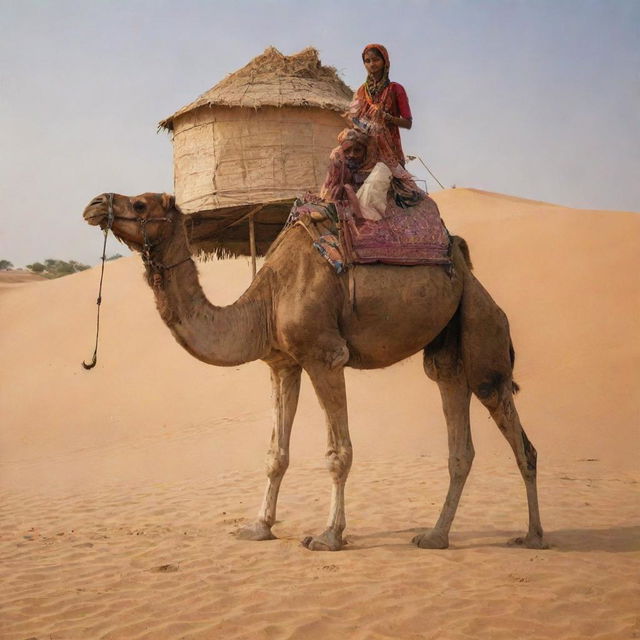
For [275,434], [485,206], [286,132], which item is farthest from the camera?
[485,206]

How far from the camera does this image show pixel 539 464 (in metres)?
10.8

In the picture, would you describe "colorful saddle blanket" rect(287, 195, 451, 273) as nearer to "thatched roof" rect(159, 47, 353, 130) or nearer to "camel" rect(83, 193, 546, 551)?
"camel" rect(83, 193, 546, 551)

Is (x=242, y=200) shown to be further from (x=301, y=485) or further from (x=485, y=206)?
(x=485, y=206)

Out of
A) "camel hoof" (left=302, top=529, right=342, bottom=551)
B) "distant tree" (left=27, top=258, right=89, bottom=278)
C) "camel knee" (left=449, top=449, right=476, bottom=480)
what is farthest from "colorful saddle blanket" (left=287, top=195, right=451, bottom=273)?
"distant tree" (left=27, top=258, right=89, bottom=278)

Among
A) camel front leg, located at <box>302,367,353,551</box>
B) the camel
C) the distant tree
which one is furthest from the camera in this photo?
the distant tree

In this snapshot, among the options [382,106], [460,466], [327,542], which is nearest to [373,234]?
[382,106]

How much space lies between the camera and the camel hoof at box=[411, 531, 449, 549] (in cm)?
627

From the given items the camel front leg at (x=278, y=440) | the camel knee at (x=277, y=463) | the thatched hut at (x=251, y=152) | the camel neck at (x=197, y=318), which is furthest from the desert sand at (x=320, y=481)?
the thatched hut at (x=251, y=152)

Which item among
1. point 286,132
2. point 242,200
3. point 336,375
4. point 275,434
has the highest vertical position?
point 286,132

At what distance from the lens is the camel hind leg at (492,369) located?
6.66 m

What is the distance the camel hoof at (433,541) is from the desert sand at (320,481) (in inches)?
7.5

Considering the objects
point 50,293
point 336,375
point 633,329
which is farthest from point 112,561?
point 50,293

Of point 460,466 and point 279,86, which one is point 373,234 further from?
point 279,86

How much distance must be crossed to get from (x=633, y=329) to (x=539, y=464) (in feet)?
20.5
